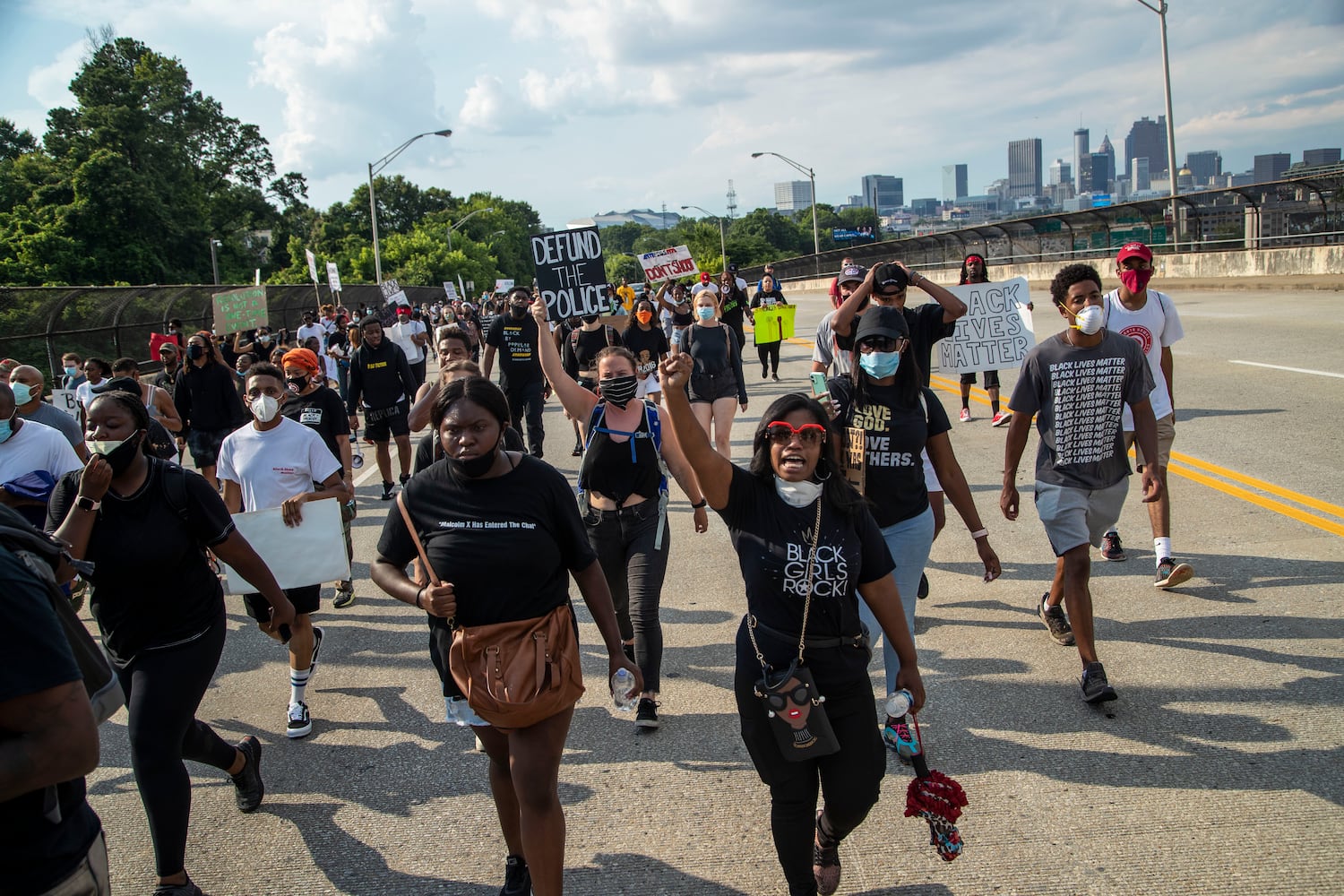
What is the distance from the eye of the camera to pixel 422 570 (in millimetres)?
3441

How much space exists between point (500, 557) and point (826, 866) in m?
1.55

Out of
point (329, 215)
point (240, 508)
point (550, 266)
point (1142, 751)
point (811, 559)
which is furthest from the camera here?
point (329, 215)

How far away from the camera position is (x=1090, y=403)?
16.5 feet

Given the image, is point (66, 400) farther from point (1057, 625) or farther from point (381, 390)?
point (1057, 625)

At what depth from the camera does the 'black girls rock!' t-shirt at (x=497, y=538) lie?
3.29 metres

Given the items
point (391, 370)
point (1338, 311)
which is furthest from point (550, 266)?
point (1338, 311)

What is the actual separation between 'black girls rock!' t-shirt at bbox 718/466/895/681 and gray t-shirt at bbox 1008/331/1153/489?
7.06ft

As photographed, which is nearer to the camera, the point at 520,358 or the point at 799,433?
the point at 799,433

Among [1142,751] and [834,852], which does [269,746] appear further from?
[1142,751]

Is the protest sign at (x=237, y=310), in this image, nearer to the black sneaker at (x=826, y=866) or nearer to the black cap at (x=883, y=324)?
the black cap at (x=883, y=324)

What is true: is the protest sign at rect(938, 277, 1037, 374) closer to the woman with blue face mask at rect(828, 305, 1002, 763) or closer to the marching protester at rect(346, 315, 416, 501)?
the woman with blue face mask at rect(828, 305, 1002, 763)

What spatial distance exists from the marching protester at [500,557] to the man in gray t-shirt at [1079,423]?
8.42ft

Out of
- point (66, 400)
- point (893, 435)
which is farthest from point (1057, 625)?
point (66, 400)

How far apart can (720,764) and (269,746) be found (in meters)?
2.34
